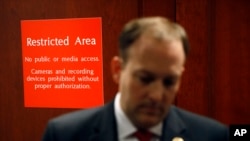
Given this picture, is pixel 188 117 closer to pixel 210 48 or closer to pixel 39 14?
pixel 210 48

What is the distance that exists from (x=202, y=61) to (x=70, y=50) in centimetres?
77

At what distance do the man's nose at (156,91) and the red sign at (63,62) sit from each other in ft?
4.49

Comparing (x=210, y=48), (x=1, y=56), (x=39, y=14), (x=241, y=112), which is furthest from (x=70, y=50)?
(x=241, y=112)

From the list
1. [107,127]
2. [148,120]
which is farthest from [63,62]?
[148,120]

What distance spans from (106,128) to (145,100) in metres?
0.16

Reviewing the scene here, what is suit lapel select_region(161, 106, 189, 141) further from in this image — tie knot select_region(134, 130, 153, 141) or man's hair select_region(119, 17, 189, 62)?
man's hair select_region(119, 17, 189, 62)

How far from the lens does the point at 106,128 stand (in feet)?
3.49

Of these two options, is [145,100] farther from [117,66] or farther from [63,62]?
[63,62]

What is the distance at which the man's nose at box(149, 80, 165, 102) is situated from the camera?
3.14 feet

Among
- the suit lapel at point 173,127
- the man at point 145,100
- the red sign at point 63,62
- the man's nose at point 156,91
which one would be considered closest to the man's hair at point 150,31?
the man at point 145,100

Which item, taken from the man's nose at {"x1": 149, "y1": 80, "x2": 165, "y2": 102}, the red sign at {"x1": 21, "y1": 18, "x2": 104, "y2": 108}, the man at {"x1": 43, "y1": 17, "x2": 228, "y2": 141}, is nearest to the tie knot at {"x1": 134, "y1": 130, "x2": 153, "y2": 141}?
the man at {"x1": 43, "y1": 17, "x2": 228, "y2": 141}

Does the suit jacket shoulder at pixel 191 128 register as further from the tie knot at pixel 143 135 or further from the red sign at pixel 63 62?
the red sign at pixel 63 62

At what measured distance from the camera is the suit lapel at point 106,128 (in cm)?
105

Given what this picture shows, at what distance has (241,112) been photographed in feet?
7.15
